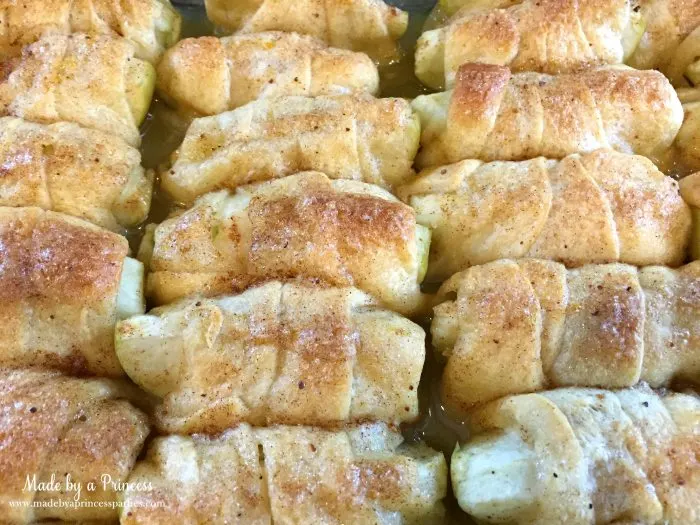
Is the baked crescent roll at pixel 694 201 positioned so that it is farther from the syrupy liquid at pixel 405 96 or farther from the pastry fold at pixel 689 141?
the syrupy liquid at pixel 405 96

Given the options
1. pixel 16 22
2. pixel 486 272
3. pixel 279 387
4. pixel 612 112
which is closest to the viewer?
pixel 279 387

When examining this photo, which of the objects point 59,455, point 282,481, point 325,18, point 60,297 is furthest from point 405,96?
point 59,455

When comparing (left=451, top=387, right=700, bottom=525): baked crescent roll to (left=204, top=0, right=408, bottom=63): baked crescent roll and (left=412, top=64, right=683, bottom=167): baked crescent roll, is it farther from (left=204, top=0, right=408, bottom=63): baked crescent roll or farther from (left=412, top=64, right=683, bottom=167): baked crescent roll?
(left=204, top=0, right=408, bottom=63): baked crescent roll

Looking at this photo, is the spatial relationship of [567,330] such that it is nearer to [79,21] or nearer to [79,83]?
[79,83]

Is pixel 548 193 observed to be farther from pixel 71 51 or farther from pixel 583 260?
pixel 71 51

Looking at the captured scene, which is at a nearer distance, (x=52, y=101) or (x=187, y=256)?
(x=187, y=256)

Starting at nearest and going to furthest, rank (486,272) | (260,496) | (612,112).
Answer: (260,496) → (486,272) → (612,112)

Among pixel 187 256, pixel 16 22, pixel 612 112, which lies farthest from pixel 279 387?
pixel 16 22
